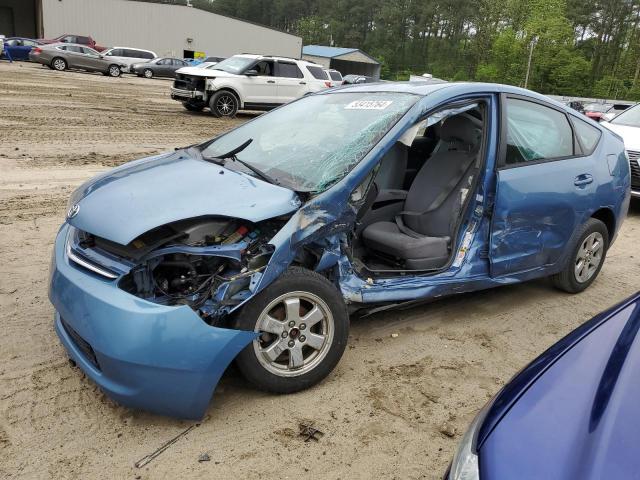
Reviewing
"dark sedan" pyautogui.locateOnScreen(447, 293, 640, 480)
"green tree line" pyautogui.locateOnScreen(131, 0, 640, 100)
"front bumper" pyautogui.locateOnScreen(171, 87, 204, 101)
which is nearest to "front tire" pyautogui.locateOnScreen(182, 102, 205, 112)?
"front bumper" pyautogui.locateOnScreen(171, 87, 204, 101)

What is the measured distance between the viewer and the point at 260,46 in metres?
54.2

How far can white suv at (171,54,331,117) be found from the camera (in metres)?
15.0

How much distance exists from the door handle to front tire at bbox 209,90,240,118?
12.2m

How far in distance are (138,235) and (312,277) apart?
91 cm

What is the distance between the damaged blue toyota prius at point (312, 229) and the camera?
8.50 ft

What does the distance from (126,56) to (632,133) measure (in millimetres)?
31027

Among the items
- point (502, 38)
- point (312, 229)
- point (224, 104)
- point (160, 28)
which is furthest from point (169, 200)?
point (502, 38)

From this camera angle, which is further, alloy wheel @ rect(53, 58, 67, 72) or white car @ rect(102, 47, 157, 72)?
white car @ rect(102, 47, 157, 72)

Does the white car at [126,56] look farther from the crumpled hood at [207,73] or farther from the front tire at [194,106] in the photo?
the crumpled hood at [207,73]

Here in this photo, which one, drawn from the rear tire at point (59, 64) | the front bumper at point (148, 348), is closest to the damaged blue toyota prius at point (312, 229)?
the front bumper at point (148, 348)

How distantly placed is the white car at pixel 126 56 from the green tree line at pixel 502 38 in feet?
110

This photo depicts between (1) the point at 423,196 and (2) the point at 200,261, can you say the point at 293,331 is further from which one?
(1) the point at 423,196

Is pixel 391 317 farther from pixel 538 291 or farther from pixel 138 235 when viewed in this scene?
pixel 138 235

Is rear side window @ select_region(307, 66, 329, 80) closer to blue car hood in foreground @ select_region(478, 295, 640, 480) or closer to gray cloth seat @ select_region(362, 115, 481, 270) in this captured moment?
gray cloth seat @ select_region(362, 115, 481, 270)
